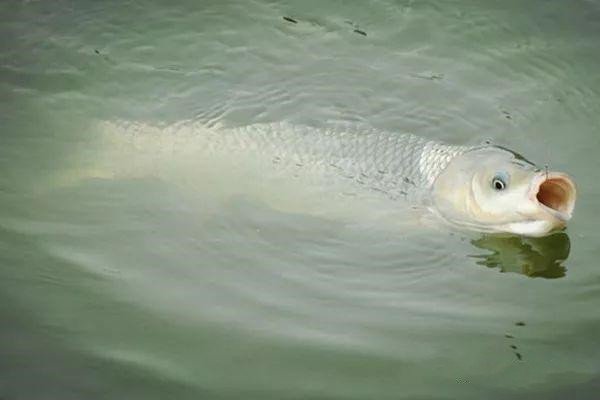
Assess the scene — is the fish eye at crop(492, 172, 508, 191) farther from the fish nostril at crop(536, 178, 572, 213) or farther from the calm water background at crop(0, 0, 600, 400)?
the calm water background at crop(0, 0, 600, 400)

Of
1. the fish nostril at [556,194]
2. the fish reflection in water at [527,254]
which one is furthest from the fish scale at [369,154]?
the fish nostril at [556,194]

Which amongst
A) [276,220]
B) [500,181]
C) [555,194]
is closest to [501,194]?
[500,181]

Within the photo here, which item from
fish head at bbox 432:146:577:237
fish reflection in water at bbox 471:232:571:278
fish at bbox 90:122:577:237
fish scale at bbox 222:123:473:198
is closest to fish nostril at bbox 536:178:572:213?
fish head at bbox 432:146:577:237

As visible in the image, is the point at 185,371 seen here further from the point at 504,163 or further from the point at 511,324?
the point at 504,163

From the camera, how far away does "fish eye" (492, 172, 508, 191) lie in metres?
4.93

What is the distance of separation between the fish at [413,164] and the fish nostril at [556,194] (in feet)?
0.50

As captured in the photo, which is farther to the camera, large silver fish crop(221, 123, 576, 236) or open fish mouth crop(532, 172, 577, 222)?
large silver fish crop(221, 123, 576, 236)

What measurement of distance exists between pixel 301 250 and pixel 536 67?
3.02 meters

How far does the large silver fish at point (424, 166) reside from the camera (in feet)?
16.3

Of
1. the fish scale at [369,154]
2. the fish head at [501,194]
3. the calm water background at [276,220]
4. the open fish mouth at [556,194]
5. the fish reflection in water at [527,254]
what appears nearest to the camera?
the calm water background at [276,220]

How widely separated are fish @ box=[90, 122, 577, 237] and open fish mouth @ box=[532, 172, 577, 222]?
16cm

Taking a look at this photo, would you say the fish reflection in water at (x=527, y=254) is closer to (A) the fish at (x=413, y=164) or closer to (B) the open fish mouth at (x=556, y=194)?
(A) the fish at (x=413, y=164)

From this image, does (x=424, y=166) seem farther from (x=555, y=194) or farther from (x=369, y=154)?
(x=555, y=194)

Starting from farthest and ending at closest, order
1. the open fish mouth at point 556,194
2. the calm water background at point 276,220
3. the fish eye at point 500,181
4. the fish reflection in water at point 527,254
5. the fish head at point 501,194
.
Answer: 1. the fish eye at point 500,181
2. the fish reflection in water at point 527,254
3. the fish head at point 501,194
4. the open fish mouth at point 556,194
5. the calm water background at point 276,220
